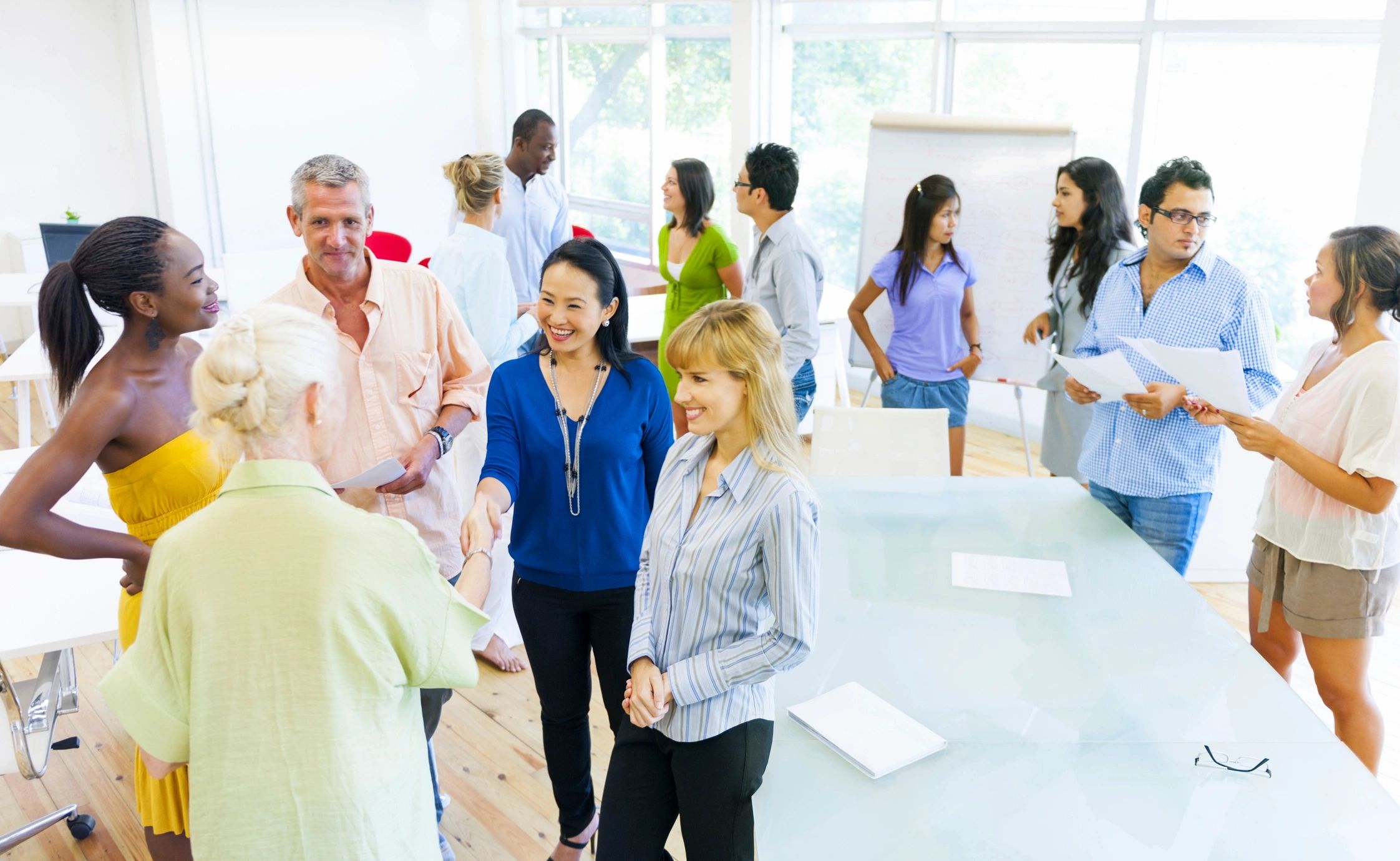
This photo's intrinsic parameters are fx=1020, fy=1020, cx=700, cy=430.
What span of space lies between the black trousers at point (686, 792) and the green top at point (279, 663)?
0.56m

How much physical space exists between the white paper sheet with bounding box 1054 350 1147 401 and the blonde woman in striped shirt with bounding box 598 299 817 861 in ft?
3.94

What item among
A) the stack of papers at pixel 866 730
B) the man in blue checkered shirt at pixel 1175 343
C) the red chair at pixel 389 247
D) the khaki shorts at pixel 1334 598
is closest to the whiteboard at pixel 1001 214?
the man in blue checkered shirt at pixel 1175 343

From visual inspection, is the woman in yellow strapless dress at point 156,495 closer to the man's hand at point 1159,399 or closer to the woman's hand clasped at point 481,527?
the woman's hand clasped at point 481,527

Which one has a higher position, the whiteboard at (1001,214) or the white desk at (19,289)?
the whiteboard at (1001,214)

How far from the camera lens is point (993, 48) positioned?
5977mm

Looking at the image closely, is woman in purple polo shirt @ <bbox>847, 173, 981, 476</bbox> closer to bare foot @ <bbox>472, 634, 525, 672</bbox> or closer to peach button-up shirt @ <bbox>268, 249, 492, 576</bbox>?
bare foot @ <bbox>472, 634, 525, 672</bbox>

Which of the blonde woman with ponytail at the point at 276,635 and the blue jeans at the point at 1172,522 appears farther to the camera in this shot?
the blue jeans at the point at 1172,522

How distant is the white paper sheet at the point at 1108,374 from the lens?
267 cm

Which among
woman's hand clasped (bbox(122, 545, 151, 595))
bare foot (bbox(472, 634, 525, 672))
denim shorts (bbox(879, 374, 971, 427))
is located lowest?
bare foot (bbox(472, 634, 525, 672))

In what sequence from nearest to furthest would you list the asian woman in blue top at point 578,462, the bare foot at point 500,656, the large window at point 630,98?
the asian woman in blue top at point 578,462
the bare foot at point 500,656
the large window at point 630,98

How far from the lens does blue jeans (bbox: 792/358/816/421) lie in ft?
13.0

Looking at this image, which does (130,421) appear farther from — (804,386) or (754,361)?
(804,386)

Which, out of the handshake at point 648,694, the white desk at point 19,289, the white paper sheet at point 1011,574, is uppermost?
the white desk at point 19,289

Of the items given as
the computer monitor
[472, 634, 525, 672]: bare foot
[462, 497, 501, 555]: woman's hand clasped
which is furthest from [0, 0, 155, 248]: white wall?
[462, 497, 501, 555]: woman's hand clasped
